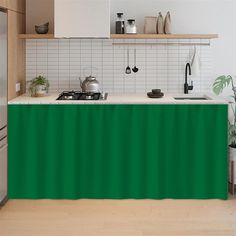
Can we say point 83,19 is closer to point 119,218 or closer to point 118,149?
point 118,149

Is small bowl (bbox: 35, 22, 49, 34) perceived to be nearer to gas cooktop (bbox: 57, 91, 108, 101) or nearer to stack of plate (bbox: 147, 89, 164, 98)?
gas cooktop (bbox: 57, 91, 108, 101)

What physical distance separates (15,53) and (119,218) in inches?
72.5

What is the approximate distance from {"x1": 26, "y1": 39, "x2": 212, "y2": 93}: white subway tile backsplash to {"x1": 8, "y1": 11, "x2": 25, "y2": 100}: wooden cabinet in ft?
0.56

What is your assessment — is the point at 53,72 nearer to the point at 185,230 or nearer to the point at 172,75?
the point at 172,75

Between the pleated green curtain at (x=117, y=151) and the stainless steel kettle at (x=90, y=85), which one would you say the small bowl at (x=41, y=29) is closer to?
the stainless steel kettle at (x=90, y=85)

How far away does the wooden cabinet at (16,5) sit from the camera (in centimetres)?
461

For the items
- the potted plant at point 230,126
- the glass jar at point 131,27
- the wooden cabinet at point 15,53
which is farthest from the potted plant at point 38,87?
the potted plant at point 230,126

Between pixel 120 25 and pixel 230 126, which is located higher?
pixel 120 25

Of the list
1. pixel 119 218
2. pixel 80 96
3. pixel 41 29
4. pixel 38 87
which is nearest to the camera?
pixel 119 218

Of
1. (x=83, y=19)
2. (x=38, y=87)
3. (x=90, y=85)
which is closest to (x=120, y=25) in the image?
(x=83, y=19)

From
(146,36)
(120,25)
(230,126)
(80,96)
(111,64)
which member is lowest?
(230,126)

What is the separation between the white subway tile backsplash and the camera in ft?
17.3

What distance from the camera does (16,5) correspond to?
4867 mm

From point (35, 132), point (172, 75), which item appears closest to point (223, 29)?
point (172, 75)
